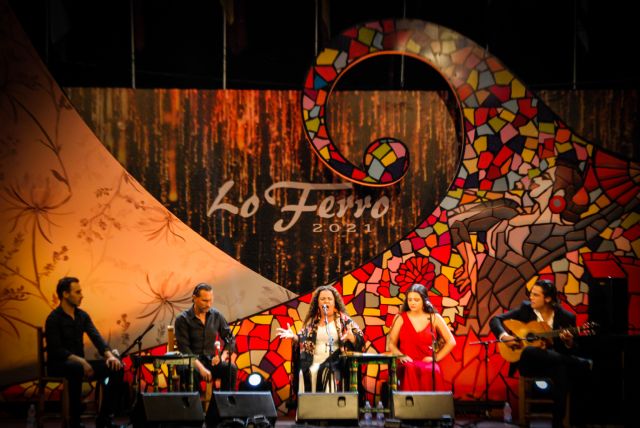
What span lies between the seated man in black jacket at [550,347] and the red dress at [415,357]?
0.62 m

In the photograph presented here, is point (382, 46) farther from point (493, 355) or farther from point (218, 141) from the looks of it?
point (493, 355)

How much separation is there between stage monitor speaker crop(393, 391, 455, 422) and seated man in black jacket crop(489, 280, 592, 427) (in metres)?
0.94

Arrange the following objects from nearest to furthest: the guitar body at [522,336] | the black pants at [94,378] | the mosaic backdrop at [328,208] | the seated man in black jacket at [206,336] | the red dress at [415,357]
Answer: the black pants at [94,378]
the guitar body at [522,336]
the red dress at [415,357]
the seated man in black jacket at [206,336]
the mosaic backdrop at [328,208]

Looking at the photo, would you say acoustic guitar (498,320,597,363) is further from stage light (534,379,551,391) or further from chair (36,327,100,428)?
chair (36,327,100,428)

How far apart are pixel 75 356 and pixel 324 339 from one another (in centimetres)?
222

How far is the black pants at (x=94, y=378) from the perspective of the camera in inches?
251

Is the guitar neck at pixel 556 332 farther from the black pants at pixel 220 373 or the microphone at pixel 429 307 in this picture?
the black pants at pixel 220 373

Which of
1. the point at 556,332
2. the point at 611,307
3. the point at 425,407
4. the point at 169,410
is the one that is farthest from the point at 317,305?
the point at 611,307

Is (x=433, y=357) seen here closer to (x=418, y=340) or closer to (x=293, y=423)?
(x=418, y=340)

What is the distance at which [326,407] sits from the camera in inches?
248

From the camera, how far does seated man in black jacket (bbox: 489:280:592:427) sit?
21.1 feet

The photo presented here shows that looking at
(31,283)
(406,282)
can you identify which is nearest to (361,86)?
(406,282)

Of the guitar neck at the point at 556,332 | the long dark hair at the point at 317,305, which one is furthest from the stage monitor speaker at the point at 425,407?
the long dark hair at the point at 317,305

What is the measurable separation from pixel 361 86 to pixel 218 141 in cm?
155
